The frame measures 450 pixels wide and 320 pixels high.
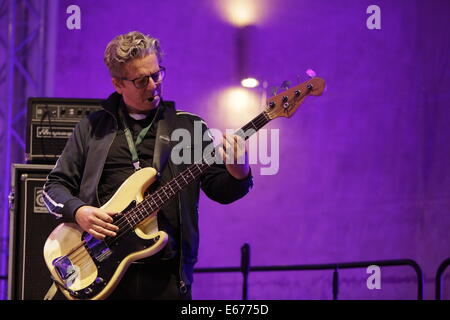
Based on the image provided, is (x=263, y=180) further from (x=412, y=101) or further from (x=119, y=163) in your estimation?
(x=119, y=163)

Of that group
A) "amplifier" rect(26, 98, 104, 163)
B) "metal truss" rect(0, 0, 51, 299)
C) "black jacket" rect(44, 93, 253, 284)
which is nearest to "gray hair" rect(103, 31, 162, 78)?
"black jacket" rect(44, 93, 253, 284)

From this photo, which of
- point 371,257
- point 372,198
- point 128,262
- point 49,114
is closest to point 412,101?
point 372,198

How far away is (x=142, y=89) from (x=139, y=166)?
0.35 meters

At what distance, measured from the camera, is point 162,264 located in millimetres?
2613

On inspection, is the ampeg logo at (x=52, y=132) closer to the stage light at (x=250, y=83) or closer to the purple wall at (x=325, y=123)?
the purple wall at (x=325, y=123)

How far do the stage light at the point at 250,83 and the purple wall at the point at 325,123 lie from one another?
0.21 feet

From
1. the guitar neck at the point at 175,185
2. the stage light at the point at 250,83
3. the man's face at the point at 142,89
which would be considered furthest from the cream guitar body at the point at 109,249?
the stage light at the point at 250,83

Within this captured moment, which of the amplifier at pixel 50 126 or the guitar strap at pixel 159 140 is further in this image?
the amplifier at pixel 50 126

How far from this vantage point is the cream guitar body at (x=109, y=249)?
8.50ft

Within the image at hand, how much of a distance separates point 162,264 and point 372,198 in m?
3.12

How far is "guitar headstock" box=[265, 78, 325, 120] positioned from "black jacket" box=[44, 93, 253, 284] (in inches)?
13.0

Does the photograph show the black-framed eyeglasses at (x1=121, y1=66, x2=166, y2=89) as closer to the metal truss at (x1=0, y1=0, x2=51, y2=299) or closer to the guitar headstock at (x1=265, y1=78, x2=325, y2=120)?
the guitar headstock at (x1=265, y1=78, x2=325, y2=120)

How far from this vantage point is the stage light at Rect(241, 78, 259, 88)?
5.43 meters
